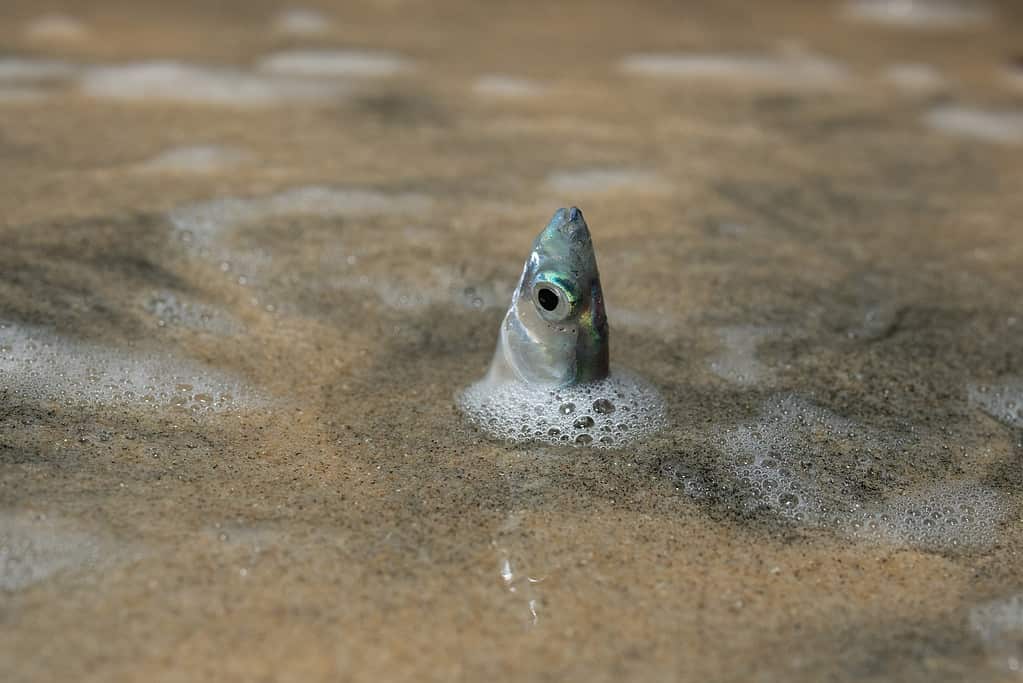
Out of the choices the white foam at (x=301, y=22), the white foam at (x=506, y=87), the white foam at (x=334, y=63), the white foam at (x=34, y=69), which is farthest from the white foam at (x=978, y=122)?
the white foam at (x=34, y=69)

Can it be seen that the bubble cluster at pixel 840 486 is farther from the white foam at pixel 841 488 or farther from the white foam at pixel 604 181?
the white foam at pixel 604 181

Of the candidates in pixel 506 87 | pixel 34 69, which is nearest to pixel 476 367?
pixel 506 87

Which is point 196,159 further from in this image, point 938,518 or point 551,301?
point 938,518

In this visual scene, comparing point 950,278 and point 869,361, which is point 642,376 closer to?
point 869,361

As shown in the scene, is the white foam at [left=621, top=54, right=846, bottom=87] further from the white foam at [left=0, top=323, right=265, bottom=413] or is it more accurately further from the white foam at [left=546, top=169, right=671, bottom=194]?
the white foam at [left=0, top=323, right=265, bottom=413]

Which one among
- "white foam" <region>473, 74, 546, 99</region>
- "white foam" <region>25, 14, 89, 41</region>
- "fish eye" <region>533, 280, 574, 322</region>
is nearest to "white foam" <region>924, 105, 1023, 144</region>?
"white foam" <region>473, 74, 546, 99</region>

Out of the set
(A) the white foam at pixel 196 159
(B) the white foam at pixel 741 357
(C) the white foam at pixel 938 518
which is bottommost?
(C) the white foam at pixel 938 518
